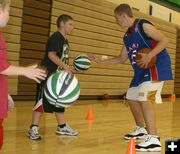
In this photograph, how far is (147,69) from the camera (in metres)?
4.18

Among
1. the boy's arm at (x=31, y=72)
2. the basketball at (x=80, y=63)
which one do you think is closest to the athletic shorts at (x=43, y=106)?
the basketball at (x=80, y=63)

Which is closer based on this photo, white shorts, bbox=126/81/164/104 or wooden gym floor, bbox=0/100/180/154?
wooden gym floor, bbox=0/100/180/154

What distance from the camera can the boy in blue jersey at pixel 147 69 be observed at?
4.00 meters

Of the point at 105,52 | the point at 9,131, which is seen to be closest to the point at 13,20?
Result: the point at 105,52

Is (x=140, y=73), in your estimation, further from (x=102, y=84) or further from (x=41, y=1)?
(x=102, y=84)

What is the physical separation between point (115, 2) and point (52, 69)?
8.16 meters

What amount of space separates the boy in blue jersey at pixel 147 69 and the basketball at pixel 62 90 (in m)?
1.03

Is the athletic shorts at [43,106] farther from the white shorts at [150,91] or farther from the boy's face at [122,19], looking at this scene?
the boy's face at [122,19]

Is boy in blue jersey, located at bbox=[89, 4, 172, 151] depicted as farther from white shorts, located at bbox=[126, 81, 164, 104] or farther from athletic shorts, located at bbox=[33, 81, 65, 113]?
athletic shorts, located at bbox=[33, 81, 65, 113]

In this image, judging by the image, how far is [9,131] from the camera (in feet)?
15.5

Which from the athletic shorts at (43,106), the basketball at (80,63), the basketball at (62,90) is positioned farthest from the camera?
the basketball at (80,63)

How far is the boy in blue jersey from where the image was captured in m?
4.00

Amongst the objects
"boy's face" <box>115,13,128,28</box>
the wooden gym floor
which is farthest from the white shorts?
"boy's face" <box>115,13,128,28</box>

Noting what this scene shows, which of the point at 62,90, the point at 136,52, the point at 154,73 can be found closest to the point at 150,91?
the point at 154,73
